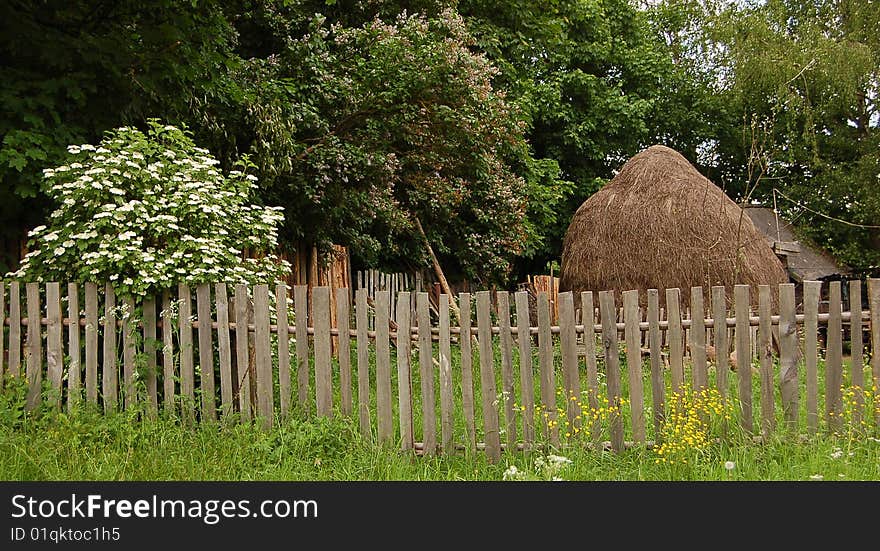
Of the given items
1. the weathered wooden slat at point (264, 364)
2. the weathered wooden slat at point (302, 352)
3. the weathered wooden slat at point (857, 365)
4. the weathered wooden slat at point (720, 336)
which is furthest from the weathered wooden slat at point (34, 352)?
the weathered wooden slat at point (857, 365)

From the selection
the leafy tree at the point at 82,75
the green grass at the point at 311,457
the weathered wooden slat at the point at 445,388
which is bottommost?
the green grass at the point at 311,457

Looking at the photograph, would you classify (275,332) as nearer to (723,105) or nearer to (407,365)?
(407,365)

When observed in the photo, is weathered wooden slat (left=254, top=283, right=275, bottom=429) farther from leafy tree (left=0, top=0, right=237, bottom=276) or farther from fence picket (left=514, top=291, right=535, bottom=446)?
leafy tree (left=0, top=0, right=237, bottom=276)

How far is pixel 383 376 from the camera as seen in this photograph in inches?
206

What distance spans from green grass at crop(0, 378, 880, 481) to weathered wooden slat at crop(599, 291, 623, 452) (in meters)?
0.15

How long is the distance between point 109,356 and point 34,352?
675 mm

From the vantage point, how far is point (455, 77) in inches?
416

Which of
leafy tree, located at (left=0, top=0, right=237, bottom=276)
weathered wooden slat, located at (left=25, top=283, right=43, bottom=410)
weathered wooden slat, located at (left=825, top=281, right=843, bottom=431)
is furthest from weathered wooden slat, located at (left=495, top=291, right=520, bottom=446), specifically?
leafy tree, located at (left=0, top=0, right=237, bottom=276)

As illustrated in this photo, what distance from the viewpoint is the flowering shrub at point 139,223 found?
548 cm

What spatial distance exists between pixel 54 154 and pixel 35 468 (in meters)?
3.09

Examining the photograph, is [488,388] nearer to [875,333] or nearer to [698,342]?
[698,342]

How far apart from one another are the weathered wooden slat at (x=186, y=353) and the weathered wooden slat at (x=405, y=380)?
1585 millimetres

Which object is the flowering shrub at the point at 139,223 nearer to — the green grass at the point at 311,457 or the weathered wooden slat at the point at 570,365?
the green grass at the point at 311,457

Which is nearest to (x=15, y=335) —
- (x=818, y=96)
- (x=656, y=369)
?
(x=656, y=369)
